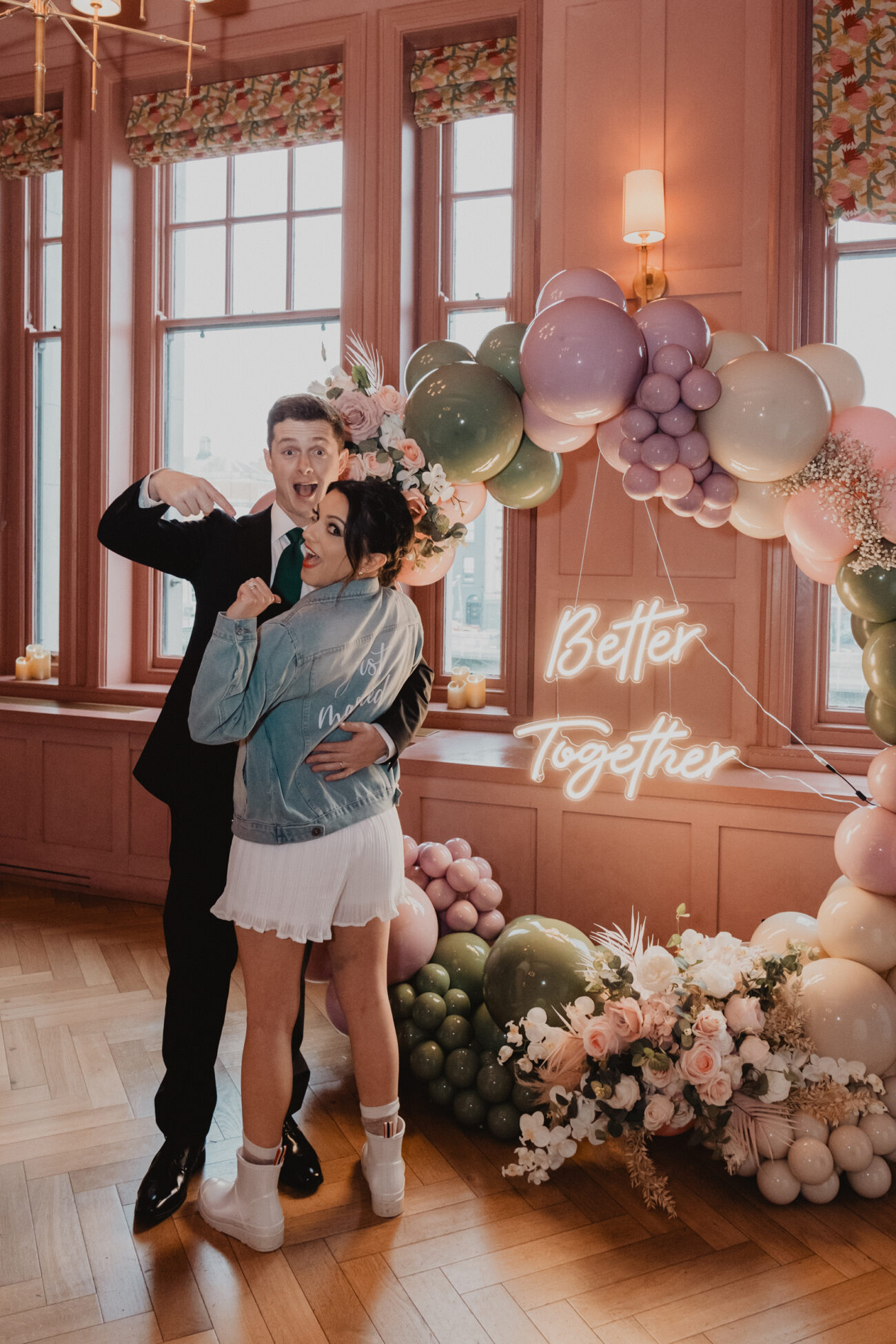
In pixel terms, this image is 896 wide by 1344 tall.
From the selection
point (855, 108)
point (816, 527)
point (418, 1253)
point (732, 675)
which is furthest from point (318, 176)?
point (418, 1253)

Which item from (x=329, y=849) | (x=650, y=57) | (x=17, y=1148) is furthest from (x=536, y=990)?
(x=650, y=57)

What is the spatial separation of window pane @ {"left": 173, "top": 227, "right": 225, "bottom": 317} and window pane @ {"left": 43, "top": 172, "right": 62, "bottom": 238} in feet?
2.07

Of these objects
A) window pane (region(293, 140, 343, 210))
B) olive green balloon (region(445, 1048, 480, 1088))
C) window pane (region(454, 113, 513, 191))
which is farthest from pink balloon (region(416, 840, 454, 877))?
window pane (region(293, 140, 343, 210))

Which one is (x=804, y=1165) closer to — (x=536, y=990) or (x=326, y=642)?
(x=536, y=990)

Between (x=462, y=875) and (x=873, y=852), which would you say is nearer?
(x=873, y=852)

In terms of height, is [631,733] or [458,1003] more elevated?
[631,733]

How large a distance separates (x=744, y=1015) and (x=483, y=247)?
3.16m

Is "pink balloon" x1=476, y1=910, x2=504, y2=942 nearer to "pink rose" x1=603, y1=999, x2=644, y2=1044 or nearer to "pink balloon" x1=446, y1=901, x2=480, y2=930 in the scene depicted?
"pink balloon" x1=446, y1=901, x2=480, y2=930

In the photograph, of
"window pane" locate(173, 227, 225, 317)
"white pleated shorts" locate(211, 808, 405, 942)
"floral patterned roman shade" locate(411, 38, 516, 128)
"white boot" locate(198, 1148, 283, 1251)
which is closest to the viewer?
"white pleated shorts" locate(211, 808, 405, 942)

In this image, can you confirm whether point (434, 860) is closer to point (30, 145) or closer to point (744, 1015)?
point (744, 1015)

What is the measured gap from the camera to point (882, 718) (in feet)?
7.62

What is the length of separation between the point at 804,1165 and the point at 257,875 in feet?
4.46

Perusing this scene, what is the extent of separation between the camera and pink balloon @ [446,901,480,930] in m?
2.73

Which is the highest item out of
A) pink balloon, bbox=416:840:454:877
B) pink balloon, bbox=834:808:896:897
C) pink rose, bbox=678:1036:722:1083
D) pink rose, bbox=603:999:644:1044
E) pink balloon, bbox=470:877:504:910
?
pink balloon, bbox=834:808:896:897
